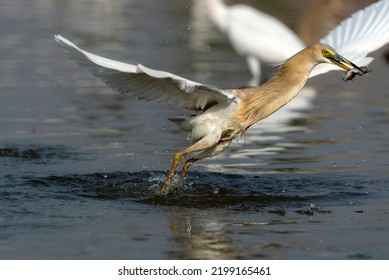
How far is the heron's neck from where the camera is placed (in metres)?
7.84

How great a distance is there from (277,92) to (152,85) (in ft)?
3.40

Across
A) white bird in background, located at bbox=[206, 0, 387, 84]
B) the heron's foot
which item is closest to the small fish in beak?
the heron's foot

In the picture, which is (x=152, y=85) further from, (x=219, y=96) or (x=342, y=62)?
(x=342, y=62)

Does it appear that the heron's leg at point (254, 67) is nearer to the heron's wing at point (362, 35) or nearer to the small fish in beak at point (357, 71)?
the heron's wing at point (362, 35)

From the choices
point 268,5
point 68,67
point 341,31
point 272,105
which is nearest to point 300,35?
point 268,5

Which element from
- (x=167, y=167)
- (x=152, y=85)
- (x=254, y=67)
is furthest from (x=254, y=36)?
(x=152, y=85)

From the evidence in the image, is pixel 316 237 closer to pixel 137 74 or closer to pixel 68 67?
pixel 137 74

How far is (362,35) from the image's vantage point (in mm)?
8766

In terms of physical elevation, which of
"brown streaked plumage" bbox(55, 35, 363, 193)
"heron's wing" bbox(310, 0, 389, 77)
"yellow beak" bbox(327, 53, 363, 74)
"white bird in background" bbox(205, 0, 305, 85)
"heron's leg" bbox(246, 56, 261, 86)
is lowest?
"brown streaked plumage" bbox(55, 35, 363, 193)

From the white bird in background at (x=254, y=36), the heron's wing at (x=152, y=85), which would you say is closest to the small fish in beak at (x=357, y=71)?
the heron's wing at (x=152, y=85)

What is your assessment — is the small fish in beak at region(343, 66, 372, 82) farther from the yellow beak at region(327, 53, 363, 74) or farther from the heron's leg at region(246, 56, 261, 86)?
the heron's leg at region(246, 56, 261, 86)

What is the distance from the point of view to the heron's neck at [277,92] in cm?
784

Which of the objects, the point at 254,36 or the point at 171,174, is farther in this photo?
the point at 254,36

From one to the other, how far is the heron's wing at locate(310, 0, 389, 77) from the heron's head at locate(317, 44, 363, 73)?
0.64 meters
